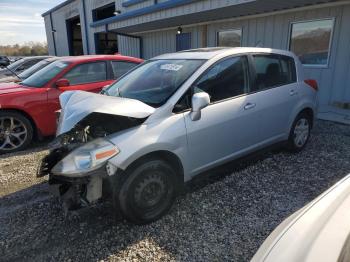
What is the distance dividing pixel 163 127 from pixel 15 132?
11.4 feet

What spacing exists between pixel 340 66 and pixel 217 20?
3996 millimetres

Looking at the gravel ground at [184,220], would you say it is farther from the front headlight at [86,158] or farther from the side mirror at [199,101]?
the side mirror at [199,101]

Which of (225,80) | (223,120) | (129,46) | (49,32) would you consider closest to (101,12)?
(129,46)

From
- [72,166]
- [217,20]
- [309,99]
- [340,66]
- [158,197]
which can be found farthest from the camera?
[217,20]

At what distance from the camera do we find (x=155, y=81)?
11.4 feet

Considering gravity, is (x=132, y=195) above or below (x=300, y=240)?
below

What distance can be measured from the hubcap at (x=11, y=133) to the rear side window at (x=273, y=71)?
4010 millimetres

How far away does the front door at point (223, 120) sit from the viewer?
314cm

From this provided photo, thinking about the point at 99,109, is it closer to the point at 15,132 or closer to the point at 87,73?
the point at 15,132

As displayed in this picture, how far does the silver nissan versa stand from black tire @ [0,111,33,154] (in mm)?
2026

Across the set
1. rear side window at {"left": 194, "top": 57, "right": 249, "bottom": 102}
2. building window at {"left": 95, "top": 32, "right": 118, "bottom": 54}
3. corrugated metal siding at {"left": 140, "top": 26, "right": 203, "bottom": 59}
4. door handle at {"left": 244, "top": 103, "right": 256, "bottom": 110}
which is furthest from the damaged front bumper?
building window at {"left": 95, "top": 32, "right": 118, "bottom": 54}

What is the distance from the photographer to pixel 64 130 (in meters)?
2.69

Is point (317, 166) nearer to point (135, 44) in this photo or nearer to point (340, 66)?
point (340, 66)

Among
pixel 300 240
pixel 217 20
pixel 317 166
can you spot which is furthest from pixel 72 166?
pixel 217 20
